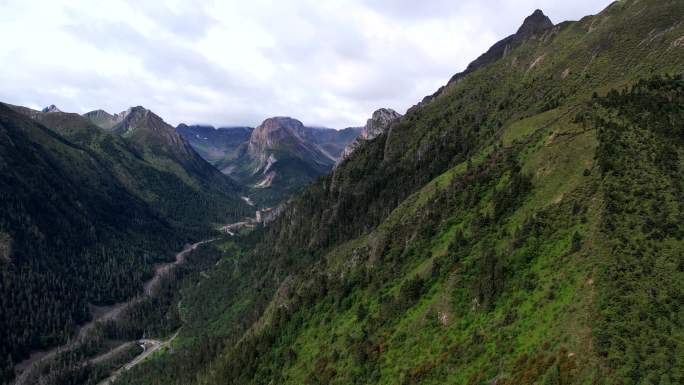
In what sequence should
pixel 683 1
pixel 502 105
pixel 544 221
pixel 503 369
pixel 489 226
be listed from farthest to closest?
pixel 502 105, pixel 683 1, pixel 489 226, pixel 544 221, pixel 503 369

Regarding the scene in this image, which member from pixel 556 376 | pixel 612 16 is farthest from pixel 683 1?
pixel 556 376

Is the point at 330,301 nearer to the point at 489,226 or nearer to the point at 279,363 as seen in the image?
the point at 279,363

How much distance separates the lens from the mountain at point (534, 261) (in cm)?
5994

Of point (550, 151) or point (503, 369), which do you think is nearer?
point (503, 369)

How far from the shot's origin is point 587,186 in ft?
277

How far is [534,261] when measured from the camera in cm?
8050

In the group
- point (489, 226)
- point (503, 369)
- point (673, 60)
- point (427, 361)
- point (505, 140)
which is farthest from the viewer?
point (505, 140)

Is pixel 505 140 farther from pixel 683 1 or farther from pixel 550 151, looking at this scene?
pixel 683 1

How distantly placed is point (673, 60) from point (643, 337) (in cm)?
10148

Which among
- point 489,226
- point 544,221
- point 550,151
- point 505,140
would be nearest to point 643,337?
point 544,221

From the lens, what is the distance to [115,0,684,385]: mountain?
197 ft

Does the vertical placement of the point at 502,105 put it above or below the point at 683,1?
below

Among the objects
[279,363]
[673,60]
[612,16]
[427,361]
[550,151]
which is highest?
[612,16]

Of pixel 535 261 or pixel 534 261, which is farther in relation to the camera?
pixel 534 261
